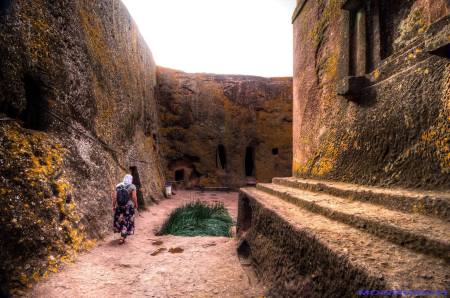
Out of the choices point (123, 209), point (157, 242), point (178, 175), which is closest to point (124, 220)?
point (123, 209)

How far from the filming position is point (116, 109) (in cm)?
617

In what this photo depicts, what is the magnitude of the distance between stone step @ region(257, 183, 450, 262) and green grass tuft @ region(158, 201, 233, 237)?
12.3 feet

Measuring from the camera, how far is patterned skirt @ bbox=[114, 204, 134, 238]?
4184 mm

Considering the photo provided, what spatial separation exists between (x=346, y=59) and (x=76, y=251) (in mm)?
3806

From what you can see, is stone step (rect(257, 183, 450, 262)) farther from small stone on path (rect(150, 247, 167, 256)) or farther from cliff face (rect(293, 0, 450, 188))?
small stone on path (rect(150, 247, 167, 256))

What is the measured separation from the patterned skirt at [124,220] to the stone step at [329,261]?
2600mm

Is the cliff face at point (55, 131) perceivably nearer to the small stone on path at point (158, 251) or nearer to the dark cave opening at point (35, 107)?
the dark cave opening at point (35, 107)

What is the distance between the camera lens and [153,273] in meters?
2.97

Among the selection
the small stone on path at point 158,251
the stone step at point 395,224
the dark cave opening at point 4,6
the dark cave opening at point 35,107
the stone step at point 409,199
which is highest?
the dark cave opening at point 4,6

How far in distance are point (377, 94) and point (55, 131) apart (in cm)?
409

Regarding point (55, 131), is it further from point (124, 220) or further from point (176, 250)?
point (176, 250)

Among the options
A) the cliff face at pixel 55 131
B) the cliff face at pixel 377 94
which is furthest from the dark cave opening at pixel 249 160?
the cliff face at pixel 377 94

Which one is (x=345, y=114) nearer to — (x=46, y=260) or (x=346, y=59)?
(x=346, y=59)

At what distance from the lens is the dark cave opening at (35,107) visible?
349 cm
